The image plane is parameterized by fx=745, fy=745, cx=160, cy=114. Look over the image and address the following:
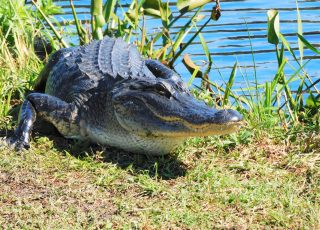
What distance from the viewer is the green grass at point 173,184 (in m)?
4.04

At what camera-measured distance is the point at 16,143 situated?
509 cm

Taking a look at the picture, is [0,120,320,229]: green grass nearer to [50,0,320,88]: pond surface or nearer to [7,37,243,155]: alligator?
[7,37,243,155]: alligator

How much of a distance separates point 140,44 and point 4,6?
153 cm

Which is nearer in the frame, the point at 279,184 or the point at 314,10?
the point at 279,184

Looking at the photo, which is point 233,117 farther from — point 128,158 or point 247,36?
point 247,36

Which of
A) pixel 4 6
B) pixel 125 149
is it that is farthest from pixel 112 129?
pixel 4 6

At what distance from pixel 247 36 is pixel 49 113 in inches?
169

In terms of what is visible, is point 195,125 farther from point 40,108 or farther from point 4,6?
point 4,6

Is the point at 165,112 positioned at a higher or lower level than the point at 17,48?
higher

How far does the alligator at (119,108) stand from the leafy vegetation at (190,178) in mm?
117

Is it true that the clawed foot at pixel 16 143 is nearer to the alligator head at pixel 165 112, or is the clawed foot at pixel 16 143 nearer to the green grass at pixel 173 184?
the green grass at pixel 173 184

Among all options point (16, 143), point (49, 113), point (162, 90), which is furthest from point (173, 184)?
point (49, 113)

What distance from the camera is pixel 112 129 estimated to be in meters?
5.24

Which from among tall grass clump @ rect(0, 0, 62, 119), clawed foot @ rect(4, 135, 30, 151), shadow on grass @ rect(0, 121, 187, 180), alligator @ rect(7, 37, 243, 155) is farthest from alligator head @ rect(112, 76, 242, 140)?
tall grass clump @ rect(0, 0, 62, 119)
